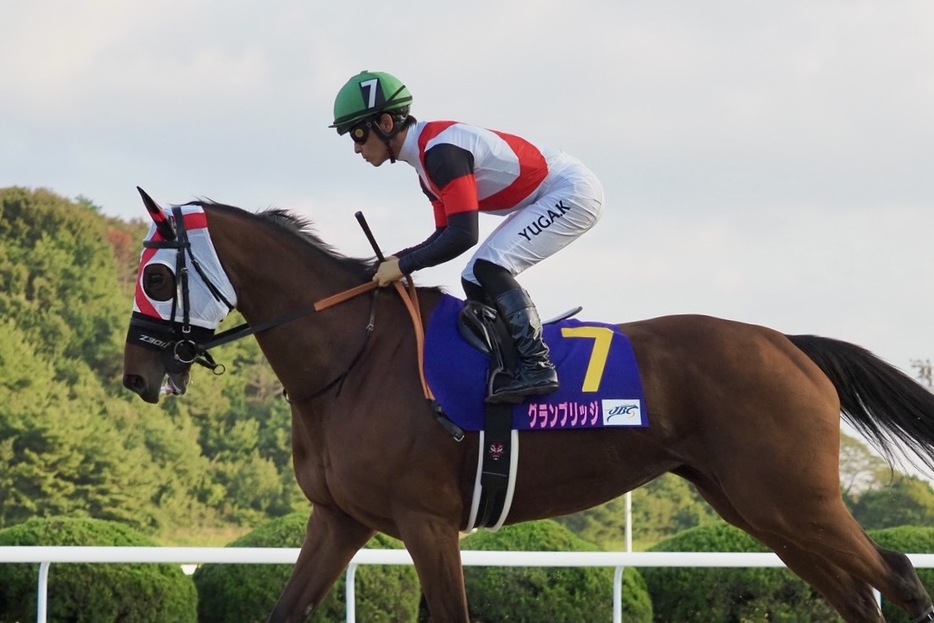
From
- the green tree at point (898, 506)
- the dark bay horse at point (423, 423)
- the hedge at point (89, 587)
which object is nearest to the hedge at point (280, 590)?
the hedge at point (89, 587)

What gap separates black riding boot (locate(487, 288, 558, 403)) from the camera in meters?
4.07

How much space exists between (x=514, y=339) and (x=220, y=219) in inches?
41.4

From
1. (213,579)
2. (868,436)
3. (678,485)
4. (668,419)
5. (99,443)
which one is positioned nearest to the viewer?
(668,419)

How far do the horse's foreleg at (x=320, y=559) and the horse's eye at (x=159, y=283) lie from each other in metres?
0.88

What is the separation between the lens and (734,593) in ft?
25.0

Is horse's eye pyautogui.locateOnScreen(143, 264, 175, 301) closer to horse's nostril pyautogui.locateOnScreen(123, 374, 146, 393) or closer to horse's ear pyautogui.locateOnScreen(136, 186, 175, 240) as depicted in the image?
horse's ear pyautogui.locateOnScreen(136, 186, 175, 240)

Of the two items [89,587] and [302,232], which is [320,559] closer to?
[302,232]

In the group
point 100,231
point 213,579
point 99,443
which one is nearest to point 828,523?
point 213,579

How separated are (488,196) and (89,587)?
3.74 meters

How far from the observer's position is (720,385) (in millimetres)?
4242

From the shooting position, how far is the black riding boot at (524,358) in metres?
4.07

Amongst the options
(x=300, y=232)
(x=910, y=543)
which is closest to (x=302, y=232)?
(x=300, y=232)

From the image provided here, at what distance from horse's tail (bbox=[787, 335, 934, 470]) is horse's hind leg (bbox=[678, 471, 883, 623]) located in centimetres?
51

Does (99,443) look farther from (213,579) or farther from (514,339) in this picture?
(514,339)
